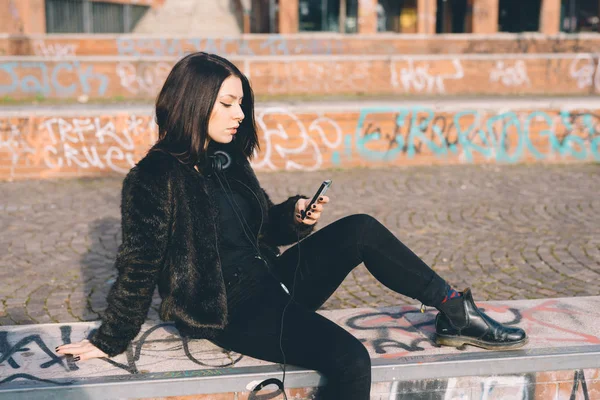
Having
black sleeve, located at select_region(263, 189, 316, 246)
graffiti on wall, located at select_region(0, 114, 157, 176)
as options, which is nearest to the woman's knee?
black sleeve, located at select_region(263, 189, 316, 246)

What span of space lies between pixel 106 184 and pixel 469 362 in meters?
6.51

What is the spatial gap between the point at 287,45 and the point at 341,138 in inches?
473

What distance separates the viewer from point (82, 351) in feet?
10.7

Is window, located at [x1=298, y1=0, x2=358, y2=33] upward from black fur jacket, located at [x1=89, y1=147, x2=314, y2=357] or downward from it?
upward

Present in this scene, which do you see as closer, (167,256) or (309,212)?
(167,256)

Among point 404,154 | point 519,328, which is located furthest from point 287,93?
point 519,328

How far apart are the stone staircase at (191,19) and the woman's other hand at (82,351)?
28.4 metres

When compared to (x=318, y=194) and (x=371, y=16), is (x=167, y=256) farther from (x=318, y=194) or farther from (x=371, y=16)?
(x=371, y=16)

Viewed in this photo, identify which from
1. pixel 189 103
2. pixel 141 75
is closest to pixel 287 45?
pixel 141 75

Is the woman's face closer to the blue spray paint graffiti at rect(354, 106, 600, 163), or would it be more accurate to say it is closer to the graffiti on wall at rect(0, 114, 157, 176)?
the graffiti on wall at rect(0, 114, 157, 176)

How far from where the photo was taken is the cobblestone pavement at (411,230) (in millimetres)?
5266

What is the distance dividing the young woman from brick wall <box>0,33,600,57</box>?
16255mm

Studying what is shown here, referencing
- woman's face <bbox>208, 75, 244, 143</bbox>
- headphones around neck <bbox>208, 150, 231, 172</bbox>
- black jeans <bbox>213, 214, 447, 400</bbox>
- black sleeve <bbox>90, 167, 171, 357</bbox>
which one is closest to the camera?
black jeans <bbox>213, 214, 447, 400</bbox>

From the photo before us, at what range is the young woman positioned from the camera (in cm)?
305
